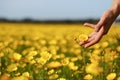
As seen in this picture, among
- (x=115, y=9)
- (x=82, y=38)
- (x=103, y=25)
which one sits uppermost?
(x=115, y=9)

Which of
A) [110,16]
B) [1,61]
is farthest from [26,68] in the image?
[110,16]

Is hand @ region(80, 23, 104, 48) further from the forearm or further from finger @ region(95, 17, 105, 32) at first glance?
the forearm

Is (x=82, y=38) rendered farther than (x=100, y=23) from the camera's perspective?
Yes

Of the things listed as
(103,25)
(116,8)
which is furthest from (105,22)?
(116,8)

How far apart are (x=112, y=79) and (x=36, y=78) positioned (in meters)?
0.82

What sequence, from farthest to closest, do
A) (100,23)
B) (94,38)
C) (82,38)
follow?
(82,38) < (94,38) < (100,23)

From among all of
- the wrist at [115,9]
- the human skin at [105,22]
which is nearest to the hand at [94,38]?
the human skin at [105,22]

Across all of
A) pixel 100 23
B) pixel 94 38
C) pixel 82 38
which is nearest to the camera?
pixel 100 23

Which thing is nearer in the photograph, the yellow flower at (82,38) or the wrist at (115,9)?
the wrist at (115,9)

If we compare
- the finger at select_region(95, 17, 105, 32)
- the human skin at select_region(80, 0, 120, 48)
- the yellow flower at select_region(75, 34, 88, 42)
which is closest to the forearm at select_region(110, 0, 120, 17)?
the human skin at select_region(80, 0, 120, 48)

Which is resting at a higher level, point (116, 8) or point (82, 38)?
point (116, 8)

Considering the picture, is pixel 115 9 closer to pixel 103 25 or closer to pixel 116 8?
pixel 116 8

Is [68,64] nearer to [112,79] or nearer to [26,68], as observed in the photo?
[26,68]

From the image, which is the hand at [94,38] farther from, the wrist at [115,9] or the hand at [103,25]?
the wrist at [115,9]
